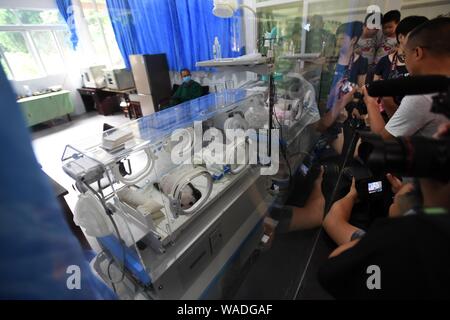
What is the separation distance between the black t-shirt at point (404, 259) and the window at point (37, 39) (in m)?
5.36

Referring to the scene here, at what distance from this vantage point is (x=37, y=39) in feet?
14.1

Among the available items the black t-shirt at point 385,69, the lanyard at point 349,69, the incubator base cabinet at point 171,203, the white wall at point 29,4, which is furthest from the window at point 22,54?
the black t-shirt at point 385,69

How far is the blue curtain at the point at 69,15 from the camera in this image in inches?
165

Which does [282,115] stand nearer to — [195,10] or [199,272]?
[199,272]

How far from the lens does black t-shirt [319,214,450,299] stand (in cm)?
32

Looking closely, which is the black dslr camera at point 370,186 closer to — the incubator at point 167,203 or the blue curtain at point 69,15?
the incubator at point 167,203

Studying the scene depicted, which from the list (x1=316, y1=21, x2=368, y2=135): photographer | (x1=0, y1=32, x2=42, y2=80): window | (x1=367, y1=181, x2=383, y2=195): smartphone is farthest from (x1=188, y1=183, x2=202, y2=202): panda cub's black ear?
(x1=0, y1=32, x2=42, y2=80): window

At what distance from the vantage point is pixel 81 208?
0.77m

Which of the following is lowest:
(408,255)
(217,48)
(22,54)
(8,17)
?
(408,255)

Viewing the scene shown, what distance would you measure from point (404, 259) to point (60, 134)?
493cm

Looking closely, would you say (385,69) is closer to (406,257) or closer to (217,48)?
(217,48)

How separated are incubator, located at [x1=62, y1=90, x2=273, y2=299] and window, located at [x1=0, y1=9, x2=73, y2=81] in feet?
14.6

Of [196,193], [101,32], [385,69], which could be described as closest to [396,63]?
[385,69]
